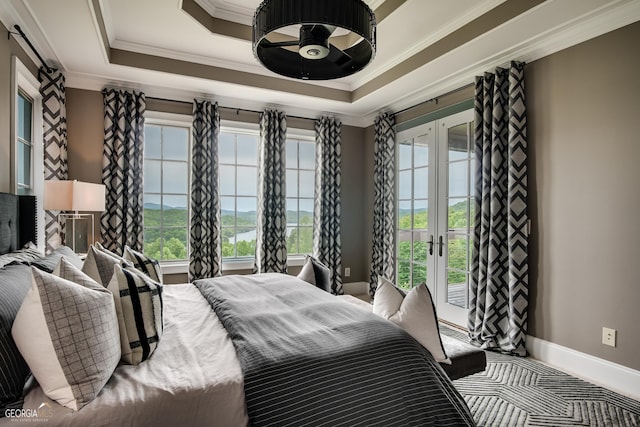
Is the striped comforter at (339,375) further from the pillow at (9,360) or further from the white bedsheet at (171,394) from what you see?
the pillow at (9,360)

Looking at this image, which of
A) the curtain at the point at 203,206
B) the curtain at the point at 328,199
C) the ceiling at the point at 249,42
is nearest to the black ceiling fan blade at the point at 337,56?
the ceiling at the point at 249,42

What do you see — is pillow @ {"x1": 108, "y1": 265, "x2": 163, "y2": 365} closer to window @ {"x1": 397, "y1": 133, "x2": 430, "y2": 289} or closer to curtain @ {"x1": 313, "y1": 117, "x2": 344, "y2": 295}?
window @ {"x1": 397, "y1": 133, "x2": 430, "y2": 289}

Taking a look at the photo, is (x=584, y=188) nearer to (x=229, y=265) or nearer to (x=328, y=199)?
(x=328, y=199)

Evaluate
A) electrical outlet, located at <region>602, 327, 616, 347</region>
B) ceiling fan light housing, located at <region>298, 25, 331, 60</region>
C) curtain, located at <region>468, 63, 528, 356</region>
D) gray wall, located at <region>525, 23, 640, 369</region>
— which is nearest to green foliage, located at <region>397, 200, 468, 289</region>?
curtain, located at <region>468, 63, 528, 356</region>

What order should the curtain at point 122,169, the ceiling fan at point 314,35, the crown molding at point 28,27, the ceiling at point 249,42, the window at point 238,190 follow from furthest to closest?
the window at point 238,190
the curtain at point 122,169
the ceiling at point 249,42
the crown molding at point 28,27
the ceiling fan at point 314,35

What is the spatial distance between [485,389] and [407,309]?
119cm

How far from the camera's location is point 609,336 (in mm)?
2500

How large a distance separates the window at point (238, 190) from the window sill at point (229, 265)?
0.14m

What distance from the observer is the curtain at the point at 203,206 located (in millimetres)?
4086

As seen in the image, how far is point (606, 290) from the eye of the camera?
2.53 m

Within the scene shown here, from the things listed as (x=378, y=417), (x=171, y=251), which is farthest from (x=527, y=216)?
(x=171, y=251)

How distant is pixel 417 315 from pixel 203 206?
3015 millimetres

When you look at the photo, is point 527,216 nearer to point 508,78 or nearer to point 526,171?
point 526,171

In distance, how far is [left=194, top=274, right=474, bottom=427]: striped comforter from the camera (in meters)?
1.29
